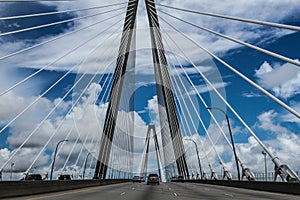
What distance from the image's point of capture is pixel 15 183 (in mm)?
19562

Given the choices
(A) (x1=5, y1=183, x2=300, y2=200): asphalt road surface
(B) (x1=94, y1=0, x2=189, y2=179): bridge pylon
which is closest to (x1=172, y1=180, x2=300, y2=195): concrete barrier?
(A) (x1=5, y1=183, x2=300, y2=200): asphalt road surface

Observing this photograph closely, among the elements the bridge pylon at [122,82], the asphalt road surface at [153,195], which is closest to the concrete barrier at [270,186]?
the asphalt road surface at [153,195]

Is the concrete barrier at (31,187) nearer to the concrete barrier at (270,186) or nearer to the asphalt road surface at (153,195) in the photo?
the asphalt road surface at (153,195)

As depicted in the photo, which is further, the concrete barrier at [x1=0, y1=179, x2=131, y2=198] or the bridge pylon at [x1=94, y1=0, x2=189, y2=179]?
the bridge pylon at [x1=94, y1=0, x2=189, y2=179]

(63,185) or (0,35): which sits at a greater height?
(0,35)

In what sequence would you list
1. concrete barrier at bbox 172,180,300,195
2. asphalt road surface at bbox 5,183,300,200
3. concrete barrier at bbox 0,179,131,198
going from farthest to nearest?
concrete barrier at bbox 172,180,300,195, asphalt road surface at bbox 5,183,300,200, concrete barrier at bbox 0,179,131,198

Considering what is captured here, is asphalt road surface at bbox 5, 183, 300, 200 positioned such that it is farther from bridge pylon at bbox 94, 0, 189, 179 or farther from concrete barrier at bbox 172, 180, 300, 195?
bridge pylon at bbox 94, 0, 189, 179

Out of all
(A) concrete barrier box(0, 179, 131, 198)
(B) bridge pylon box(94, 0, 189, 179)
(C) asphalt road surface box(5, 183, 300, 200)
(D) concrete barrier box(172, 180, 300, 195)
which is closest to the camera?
(A) concrete barrier box(0, 179, 131, 198)

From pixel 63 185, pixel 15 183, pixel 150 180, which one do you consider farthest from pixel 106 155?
pixel 15 183

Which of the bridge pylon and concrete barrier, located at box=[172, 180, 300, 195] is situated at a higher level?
the bridge pylon

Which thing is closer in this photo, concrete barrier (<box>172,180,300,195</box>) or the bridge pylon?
concrete barrier (<box>172,180,300,195</box>)

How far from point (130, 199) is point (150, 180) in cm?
3228

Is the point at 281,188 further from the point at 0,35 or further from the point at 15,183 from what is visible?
the point at 0,35

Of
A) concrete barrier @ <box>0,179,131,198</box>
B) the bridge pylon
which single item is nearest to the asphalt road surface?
concrete barrier @ <box>0,179,131,198</box>
